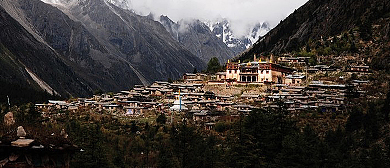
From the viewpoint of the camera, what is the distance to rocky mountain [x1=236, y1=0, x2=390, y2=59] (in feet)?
361

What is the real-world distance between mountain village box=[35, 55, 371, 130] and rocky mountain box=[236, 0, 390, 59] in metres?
24.2

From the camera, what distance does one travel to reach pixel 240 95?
249ft

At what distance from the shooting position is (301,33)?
458 feet

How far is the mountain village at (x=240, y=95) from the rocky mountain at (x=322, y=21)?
2425 centimetres

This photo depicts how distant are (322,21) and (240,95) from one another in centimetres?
7219

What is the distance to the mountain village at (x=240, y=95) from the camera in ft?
211

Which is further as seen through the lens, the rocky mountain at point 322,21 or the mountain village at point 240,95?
the rocky mountain at point 322,21

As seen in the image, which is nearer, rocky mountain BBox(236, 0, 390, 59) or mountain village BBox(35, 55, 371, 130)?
mountain village BBox(35, 55, 371, 130)

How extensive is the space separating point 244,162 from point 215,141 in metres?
18.6

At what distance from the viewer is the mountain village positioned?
64.2 meters

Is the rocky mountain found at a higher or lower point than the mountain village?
higher

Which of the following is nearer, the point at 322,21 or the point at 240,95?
the point at 240,95

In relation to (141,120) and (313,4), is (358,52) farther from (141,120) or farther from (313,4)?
(313,4)

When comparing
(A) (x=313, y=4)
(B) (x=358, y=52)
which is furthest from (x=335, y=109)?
(A) (x=313, y=4)
